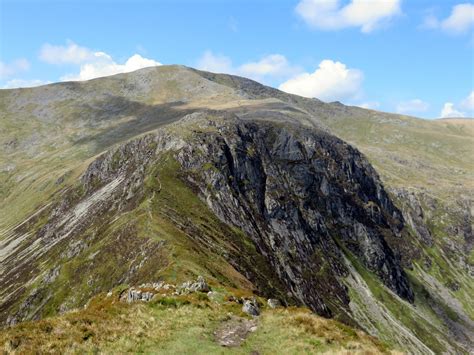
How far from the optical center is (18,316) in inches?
4272

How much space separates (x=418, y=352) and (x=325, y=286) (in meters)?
45.1

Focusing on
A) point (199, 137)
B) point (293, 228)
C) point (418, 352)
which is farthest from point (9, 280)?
point (418, 352)

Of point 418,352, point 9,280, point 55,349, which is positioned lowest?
point 418,352

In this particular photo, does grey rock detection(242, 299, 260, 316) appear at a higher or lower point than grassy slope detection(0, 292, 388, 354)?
lower

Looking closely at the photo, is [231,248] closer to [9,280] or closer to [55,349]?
[9,280]

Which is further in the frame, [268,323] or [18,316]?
[18,316]

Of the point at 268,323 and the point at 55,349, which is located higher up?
the point at 55,349

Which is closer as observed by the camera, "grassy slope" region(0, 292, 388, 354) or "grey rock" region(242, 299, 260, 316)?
"grassy slope" region(0, 292, 388, 354)

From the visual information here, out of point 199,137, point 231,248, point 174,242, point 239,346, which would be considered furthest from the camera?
point 199,137

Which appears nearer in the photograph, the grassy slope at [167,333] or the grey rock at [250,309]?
the grassy slope at [167,333]

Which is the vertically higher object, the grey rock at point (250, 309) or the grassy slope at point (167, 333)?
the grassy slope at point (167, 333)

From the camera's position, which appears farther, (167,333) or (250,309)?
(250,309)

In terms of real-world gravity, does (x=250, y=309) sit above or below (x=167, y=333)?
below

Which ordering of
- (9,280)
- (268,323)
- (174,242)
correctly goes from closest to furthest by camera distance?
(268,323), (174,242), (9,280)
